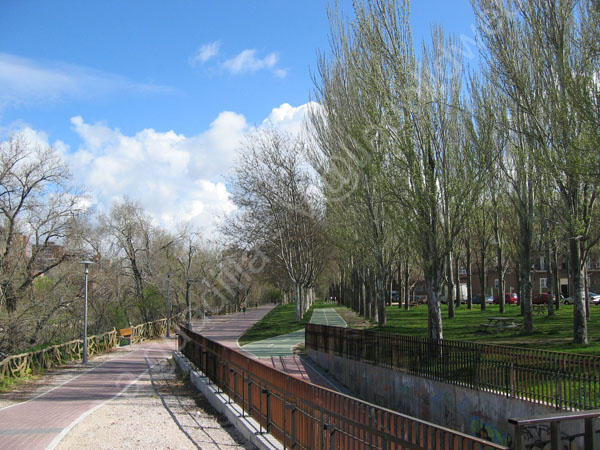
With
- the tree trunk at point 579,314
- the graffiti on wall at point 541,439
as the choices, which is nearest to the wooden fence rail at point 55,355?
the graffiti on wall at point 541,439

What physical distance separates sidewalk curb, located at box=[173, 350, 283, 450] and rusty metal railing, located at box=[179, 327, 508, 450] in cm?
13

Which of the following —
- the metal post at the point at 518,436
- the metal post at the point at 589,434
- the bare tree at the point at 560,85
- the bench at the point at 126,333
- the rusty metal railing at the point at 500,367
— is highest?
the bare tree at the point at 560,85

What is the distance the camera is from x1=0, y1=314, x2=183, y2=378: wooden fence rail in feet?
59.0

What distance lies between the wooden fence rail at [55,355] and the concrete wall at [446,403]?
1054 centimetres

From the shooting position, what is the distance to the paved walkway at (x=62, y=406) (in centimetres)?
945

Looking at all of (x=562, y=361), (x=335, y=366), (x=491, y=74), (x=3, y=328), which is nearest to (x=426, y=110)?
(x=491, y=74)

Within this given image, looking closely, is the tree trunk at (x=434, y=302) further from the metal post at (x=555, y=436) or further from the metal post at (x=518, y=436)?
the metal post at (x=518, y=436)

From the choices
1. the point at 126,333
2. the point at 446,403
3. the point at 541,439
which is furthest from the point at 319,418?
the point at 126,333

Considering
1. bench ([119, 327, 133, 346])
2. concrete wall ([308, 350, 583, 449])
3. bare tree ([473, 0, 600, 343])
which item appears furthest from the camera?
bench ([119, 327, 133, 346])

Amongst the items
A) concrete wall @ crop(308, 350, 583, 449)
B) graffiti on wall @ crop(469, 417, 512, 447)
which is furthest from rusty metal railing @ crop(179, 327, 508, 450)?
graffiti on wall @ crop(469, 417, 512, 447)

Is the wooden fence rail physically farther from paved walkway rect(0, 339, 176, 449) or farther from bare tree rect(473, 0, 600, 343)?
bare tree rect(473, 0, 600, 343)

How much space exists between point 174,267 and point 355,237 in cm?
2376

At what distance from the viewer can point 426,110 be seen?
1792 centimetres

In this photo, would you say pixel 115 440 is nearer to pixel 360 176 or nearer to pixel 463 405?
pixel 463 405
